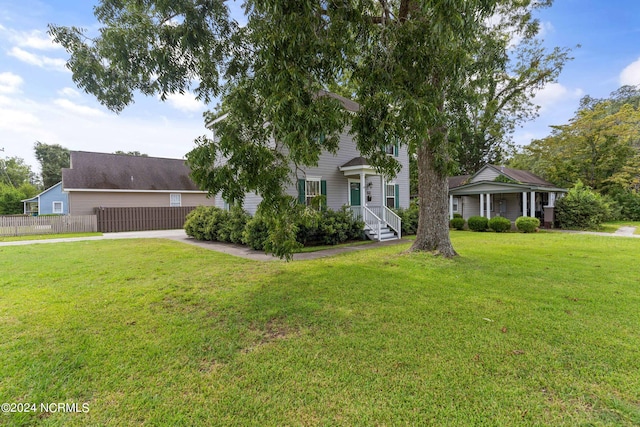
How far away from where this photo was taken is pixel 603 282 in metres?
5.61

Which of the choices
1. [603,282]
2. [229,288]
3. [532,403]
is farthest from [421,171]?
[532,403]

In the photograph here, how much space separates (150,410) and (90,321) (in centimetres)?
247

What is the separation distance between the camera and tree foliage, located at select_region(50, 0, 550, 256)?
4.10 metres

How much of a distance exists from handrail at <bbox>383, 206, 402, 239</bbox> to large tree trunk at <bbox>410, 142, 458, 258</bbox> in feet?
14.8

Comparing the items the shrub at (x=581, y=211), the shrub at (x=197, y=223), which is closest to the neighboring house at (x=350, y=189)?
the shrub at (x=197, y=223)

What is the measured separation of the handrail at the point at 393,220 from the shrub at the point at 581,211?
1138 centimetres

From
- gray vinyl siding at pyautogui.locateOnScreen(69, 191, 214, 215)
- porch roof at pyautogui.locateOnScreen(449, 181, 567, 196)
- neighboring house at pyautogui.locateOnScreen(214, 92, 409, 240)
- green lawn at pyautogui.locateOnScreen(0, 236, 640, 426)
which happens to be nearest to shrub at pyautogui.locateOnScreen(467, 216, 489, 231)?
porch roof at pyautogui.locateOnScreen(449, 181, 567, 196)

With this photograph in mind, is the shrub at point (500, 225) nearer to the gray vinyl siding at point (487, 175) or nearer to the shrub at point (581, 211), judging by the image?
the shrub at point (581, 211)

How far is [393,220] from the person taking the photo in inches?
533

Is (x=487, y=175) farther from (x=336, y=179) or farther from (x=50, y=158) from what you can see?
(x=50, y=158)

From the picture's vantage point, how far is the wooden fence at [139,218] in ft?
57.7

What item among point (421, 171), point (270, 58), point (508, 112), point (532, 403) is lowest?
→ point (532, 403)

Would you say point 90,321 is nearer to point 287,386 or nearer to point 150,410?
point 150,410

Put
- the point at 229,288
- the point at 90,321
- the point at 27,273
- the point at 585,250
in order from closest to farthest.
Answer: the point at 90,321 → the point at 229,288 → the point at 27,273 → the point at 585,250
